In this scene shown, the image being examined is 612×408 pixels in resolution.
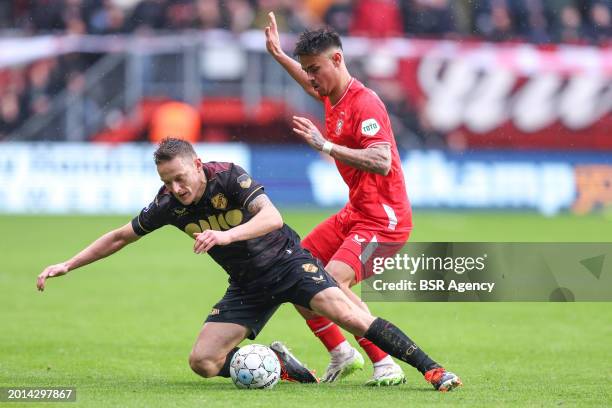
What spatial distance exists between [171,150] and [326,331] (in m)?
1.94

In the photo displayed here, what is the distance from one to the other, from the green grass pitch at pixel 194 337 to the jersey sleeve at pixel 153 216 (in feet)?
3.56

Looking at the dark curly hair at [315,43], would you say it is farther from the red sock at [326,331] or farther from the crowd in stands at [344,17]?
the crowd in stands at [344,17]

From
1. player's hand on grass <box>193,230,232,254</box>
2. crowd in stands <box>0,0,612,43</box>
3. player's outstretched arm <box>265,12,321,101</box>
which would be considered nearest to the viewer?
player's hand on grass <box>193,230,232,254</box>

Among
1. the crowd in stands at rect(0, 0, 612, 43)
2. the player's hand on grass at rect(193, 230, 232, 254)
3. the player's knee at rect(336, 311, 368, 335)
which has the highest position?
the crowd in stands at rect(0, 0, 612, 43)

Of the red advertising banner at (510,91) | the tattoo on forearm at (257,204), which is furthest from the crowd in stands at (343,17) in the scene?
the tattoo on forearm at (257,204)

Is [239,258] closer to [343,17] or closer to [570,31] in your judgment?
[343,17]

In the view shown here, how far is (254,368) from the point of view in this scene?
7.81 m

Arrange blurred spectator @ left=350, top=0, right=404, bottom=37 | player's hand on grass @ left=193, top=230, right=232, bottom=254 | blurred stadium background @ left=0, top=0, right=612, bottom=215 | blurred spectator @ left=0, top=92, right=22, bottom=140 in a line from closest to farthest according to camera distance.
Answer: player's hand on grass @ left=193, top=230, right=232, bottom=254
blurred stadium background @ left=0, top=0, right=612, bottom=215
blurred spectator @ left=0, top=92, right=22, bottom=140
blurred spectator @ left=350, top=0, right=404, bottom=37

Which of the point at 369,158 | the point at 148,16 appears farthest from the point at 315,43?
the point at 148,16

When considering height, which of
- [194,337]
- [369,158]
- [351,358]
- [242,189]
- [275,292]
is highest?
[369,158]

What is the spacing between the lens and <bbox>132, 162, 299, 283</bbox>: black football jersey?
768 centimetres

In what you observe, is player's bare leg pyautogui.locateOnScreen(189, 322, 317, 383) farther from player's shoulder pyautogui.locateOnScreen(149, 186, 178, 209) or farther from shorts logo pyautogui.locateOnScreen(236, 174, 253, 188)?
shorts logo pyautogui.locateOnScreen(236, 174, 253, 188)

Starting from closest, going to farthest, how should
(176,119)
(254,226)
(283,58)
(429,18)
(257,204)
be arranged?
(254,226) → (257,204) → (283,58) → (176,119) → (429,18)

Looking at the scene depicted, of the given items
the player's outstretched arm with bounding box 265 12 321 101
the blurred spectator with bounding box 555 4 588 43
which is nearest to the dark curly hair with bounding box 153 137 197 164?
the player's outstretched arm with bounding box 265 12 321 101
